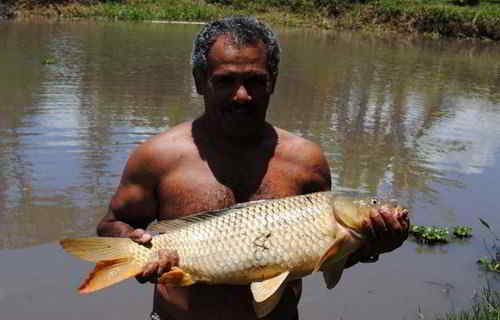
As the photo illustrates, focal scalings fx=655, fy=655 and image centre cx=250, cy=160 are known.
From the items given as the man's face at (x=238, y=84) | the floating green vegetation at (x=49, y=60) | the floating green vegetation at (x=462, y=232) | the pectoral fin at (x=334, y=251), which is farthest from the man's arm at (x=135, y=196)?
the floating green vegetation at (x=49, y=60)

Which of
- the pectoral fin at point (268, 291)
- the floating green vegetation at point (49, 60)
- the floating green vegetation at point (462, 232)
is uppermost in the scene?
the pectoral fin at point (268, 291)

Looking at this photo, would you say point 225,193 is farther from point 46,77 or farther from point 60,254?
point 46,77

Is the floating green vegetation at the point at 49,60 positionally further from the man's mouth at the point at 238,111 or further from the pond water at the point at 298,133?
the man's mouth at the point at 238,111

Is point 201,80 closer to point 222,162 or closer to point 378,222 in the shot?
point 222,162

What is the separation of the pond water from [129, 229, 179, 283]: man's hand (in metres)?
1.99

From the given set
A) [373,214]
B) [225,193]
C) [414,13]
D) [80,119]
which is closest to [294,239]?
[373,214]

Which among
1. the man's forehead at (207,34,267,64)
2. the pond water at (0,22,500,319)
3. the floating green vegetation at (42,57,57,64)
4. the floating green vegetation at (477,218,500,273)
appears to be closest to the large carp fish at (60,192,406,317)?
the man's forehead at (207,34,267,64)

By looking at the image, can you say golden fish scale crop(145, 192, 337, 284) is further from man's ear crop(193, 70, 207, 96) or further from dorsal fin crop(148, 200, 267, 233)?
man's ear crop(193, 70, 207, 96)

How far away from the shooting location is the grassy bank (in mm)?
32225

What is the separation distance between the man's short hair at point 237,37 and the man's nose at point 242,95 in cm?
16

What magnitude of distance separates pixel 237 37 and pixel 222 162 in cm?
51

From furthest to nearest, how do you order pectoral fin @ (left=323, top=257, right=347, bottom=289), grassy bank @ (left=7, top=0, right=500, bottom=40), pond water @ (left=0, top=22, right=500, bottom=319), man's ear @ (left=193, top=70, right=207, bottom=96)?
grassy bank @ (left=7, top=0, right=500, bottom=40) < pond water @ (left=0, top=22, right=500, bottom=319) < man's ear @ (left=193, top=70, right=207, bottom=96) < pectoral fin @ (left=323, top=257, right=347, bottom=289)

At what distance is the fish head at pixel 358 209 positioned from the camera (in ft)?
7.30

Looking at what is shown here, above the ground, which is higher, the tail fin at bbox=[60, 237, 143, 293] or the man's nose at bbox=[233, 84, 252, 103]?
the man's nose at bbox=[233, 84, 252, 103]
